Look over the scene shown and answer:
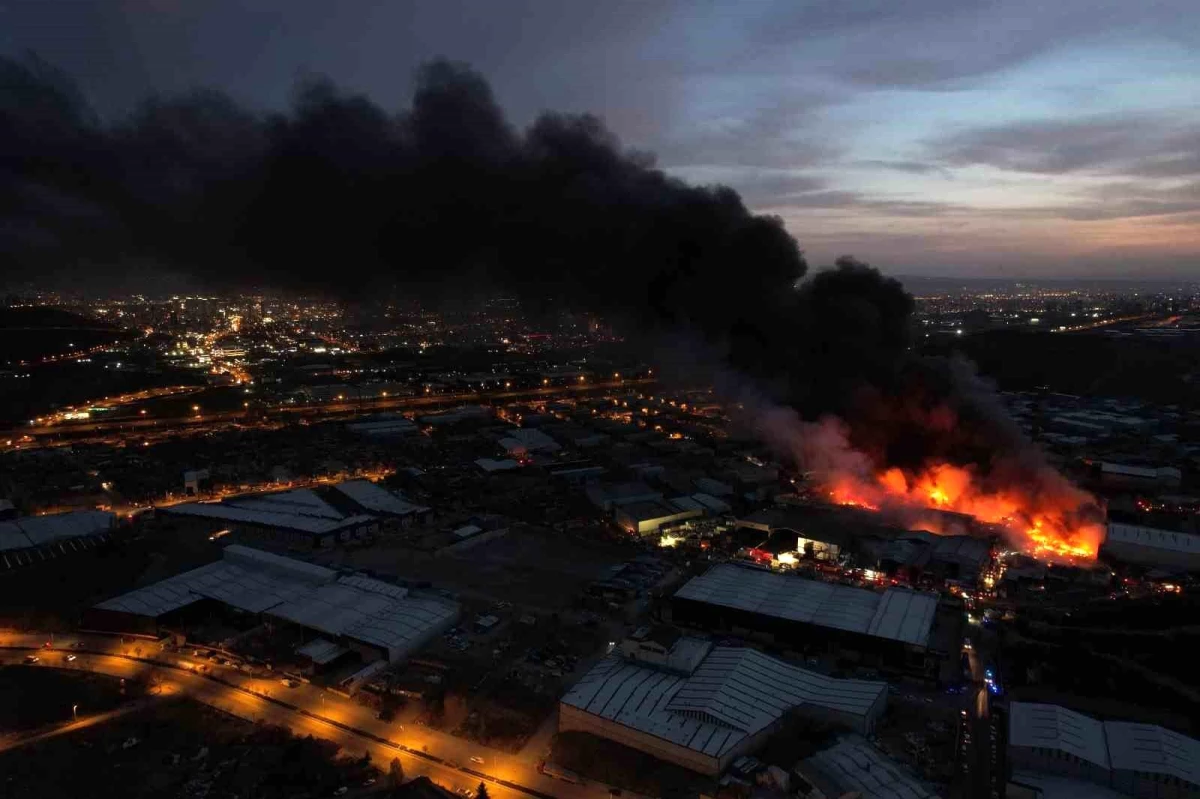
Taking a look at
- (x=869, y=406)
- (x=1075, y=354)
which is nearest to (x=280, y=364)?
(x=869, y=406)

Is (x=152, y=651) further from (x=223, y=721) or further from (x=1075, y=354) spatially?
(x=1075, y=354)

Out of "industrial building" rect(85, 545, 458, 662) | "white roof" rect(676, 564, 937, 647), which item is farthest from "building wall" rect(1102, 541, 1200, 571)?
"industrial building" rect(85, 545, 458, 662)

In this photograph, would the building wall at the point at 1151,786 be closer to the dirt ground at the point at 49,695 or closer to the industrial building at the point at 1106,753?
the industrial building at the point at 1106,753

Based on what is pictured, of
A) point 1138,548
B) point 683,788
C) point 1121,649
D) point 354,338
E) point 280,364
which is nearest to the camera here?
point 683,788

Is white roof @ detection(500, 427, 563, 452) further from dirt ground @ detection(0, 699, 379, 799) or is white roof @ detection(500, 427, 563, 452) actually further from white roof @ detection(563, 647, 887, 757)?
dirt ground @ detection(0, 699, 379, 799)

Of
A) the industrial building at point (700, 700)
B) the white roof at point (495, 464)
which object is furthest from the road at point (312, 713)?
the white roof at point (495, 464)

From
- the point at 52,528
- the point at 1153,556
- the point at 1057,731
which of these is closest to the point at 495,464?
the point at 52,528

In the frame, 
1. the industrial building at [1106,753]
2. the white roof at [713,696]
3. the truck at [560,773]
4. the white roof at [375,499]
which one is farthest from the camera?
the white roof at [375,499]
